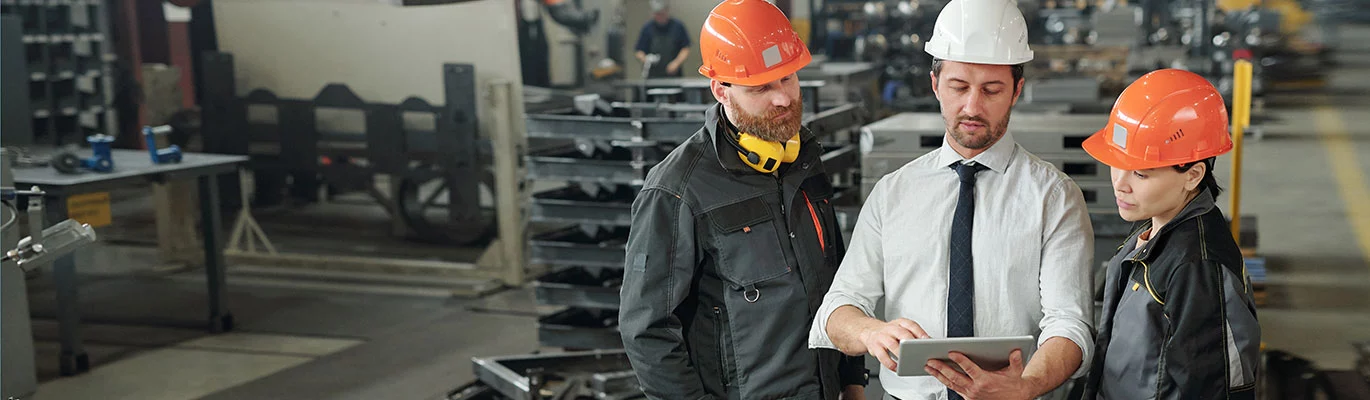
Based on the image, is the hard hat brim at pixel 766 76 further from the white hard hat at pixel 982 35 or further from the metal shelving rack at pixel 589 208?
the metal shelving rack at pixel 589 208

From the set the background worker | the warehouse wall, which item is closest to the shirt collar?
the warehouse wall

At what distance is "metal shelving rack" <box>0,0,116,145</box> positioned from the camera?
22.9 ft

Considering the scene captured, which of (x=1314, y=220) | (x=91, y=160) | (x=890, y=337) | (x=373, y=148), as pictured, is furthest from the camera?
(x=1314, y=220)

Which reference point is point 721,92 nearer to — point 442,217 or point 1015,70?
point 1015,70

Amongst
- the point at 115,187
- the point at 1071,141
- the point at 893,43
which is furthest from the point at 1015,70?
the point at 893,43

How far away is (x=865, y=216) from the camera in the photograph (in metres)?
2.08

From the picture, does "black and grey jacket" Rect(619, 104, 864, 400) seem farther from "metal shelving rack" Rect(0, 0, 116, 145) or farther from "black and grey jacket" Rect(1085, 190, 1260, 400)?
"metal shelving rack" Rect(0, 0, 116, 145)

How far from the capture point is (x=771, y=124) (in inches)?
86.0

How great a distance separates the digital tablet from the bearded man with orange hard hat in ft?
1.48

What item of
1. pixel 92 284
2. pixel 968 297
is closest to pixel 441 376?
pixel 92 284

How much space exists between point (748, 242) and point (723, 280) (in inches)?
4.0

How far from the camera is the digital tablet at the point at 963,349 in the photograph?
1728 millimetres

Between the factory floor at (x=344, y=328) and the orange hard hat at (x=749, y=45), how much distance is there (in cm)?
312

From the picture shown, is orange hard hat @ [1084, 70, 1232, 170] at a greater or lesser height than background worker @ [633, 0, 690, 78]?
lesser
